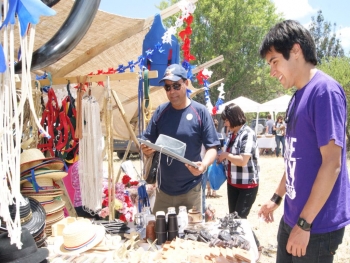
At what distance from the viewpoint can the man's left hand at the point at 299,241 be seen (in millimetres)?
1511

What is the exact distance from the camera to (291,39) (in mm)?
1544

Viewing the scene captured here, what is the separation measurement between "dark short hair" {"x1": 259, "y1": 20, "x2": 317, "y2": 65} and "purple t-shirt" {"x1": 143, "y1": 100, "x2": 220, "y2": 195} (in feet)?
4.23

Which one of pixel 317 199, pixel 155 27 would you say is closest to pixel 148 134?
pixel 155 27

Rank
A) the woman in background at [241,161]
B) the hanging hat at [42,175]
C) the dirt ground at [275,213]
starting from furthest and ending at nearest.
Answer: the dirt ground at [275,213] → the woman in background at [241,161] → the hanging hat at [42,175]

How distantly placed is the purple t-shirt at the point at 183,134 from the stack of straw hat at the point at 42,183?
92 centimetres

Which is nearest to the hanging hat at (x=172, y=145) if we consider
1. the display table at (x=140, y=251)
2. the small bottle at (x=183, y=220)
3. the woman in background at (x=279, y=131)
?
the small bottle at (x=183, y=220)

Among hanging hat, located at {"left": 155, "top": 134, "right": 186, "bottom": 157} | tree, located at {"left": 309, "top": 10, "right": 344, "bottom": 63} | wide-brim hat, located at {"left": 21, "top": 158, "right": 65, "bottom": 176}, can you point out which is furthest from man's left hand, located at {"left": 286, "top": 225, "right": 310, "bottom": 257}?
tree, located at {"left": 309, "top": 10, "right": 344, "bottom": 63}

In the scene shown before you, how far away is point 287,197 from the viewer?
1759mm

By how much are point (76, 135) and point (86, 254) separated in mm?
1095

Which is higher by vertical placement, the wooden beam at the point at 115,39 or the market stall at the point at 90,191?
the wooden beam at the point at 115,39

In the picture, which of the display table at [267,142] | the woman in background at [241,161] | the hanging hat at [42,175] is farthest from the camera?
the display table at [267,142]

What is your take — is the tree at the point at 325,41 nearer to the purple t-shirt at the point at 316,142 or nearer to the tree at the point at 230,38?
the tree at the point at 230,38

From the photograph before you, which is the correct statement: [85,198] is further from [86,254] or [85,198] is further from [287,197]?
[287,197]

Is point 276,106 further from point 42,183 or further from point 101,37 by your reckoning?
point 42,183
